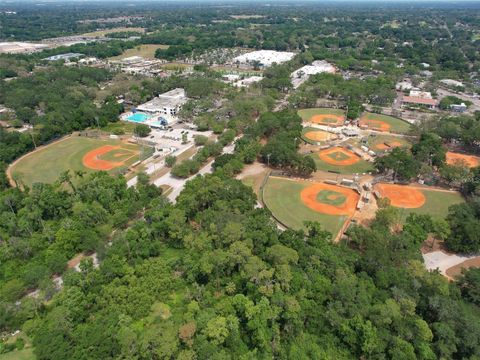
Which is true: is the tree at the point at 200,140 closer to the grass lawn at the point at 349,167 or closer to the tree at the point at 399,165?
the grass lawn at the point at 349,167

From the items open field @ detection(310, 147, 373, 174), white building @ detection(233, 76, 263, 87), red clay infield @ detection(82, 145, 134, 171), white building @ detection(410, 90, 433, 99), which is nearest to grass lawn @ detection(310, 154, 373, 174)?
open field @ detection(310, 147, 373, 174)

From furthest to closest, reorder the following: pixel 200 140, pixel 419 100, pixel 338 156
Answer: pixel 419 100, pixel 200 140, pixel 338 156

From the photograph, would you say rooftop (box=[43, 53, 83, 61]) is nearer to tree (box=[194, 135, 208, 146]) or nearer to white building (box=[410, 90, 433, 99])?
tree (box=[194, 135, 208, 146])

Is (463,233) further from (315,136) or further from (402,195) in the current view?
(315,136)

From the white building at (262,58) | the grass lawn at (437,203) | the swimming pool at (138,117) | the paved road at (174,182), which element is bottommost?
the grass lawn at (437,203)

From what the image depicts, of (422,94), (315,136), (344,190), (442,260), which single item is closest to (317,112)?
(315,136)

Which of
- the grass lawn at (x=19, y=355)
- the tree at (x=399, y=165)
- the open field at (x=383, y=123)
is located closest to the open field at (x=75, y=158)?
the grass lawn at (x=19, y=355)

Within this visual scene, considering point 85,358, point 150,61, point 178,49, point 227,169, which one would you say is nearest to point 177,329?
point 85,358
